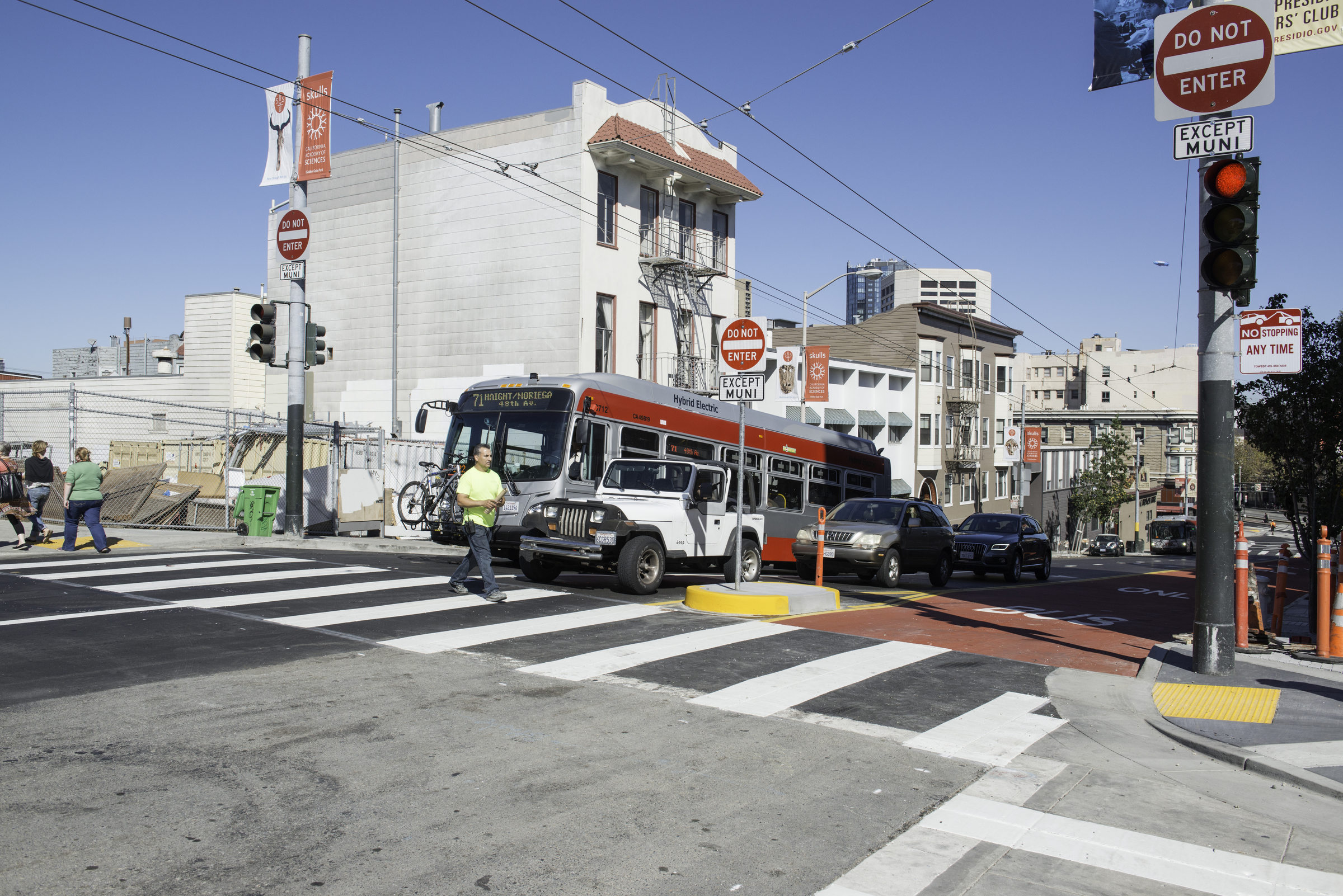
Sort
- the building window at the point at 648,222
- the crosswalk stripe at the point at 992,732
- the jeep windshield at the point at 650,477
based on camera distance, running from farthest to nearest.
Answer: the building window at the point at 648,222 < the jeep windshield at the point at 650,477 < the crosswalk stripe at the point at 992,732

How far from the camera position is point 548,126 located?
101ft

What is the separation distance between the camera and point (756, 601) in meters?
11.7

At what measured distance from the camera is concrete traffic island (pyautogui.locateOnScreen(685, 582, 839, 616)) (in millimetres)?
11695

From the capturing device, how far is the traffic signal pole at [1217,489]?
873 centimetres

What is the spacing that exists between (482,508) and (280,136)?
10.8 m

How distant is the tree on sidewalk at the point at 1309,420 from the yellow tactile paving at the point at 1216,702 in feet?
55.3

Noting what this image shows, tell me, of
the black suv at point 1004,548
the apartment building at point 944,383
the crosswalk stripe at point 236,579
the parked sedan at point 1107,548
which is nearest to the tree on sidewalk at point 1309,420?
the black suv at point 1004,548

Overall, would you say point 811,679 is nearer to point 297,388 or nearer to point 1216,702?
point 1216,702

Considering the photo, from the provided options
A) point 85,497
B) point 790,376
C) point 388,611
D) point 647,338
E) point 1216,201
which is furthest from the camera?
point 790,376

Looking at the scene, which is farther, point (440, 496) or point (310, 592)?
point (440, 496)

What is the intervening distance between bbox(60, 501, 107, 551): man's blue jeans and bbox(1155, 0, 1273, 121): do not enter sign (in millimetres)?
15061

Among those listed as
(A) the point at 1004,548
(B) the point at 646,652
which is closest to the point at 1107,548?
(A) the point at 1004,548

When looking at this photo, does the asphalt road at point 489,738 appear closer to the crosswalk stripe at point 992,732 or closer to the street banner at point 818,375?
the crosswalk stripe at point 992,732

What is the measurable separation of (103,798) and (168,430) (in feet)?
142
